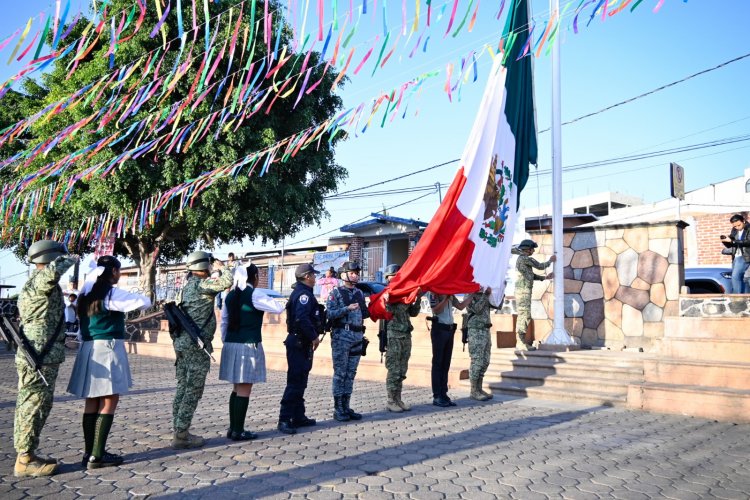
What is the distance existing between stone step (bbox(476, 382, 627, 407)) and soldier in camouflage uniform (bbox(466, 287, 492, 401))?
0.65 m

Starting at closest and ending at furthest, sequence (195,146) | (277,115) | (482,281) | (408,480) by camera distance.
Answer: (408,480), (482,281), (195,146), (277,115)

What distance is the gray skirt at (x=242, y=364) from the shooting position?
227 inches

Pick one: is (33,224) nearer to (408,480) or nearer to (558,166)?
(558,166)

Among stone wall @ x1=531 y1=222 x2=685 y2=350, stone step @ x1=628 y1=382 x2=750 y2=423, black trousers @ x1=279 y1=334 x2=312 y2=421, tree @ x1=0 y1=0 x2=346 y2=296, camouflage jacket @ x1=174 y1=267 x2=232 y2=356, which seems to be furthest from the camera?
tree @ x1=0 y1=0 x2=346 y2=296

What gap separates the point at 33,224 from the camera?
696 inches

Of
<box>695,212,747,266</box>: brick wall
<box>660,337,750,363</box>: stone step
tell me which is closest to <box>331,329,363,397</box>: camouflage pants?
<box>660,337,750,363</box>: stone step

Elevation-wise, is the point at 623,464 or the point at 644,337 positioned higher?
the point at 644,337

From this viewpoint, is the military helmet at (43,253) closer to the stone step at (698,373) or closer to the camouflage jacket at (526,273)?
the stone step at (698,373)

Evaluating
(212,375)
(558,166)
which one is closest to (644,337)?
(558,166)

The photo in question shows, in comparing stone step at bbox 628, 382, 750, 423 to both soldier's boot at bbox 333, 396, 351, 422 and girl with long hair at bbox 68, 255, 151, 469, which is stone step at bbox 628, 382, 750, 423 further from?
girl with long hair at bbox 68, 255, 151, 469

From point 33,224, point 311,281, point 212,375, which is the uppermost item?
point 33,224

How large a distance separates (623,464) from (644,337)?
5.78m

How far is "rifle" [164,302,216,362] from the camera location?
5457 millimetres

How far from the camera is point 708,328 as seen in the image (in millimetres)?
7898
